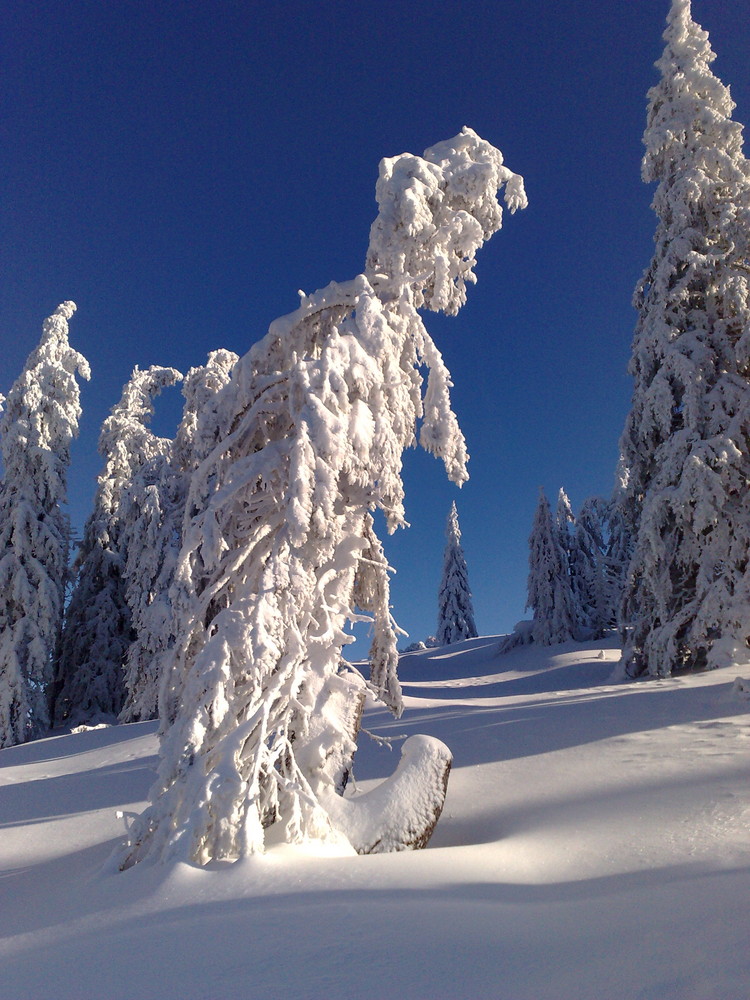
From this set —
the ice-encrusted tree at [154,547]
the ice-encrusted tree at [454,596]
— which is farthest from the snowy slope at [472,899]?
the ice-encrusted tree at [454,596]

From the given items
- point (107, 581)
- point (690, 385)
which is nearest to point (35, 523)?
point (107, 581)

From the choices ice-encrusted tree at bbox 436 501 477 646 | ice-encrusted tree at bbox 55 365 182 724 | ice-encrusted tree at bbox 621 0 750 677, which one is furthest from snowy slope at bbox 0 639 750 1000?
ice-encrusted tree at bbox 436 501 477 646

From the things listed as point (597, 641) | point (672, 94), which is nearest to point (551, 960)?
point (672, 94)

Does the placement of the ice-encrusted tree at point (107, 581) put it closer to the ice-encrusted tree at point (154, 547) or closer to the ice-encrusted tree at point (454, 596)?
the ice-encrusted tree at point (154, 547)

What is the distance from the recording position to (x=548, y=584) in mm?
27938

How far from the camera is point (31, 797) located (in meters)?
8.94

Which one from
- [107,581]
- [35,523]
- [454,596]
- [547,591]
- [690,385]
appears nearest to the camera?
[690,385]

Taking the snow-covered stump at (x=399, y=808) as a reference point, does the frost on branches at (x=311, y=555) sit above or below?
above

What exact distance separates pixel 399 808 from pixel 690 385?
34.7ft

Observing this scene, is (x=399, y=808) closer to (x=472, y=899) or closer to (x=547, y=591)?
(x=472, y=899)

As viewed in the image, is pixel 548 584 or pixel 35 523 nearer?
pixel 35 523

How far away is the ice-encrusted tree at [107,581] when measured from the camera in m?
21.8

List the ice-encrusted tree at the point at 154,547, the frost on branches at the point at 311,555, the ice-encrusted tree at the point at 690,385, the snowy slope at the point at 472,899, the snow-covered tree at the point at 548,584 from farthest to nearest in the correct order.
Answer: the snow-covered tree at the point at 548,584
the ice-encrusted tree at the point at 154,547
the ice-encrusted tree at the point at 690,385
the frost on branches at the point at 311,555
the snowy slope at the point at 472,899

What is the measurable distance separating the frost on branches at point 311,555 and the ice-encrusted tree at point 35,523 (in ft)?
51.3
